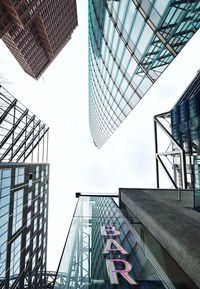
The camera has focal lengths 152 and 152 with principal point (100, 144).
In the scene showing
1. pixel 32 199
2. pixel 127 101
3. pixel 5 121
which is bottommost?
pixel 32 199

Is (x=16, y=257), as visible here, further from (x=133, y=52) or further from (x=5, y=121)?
(x=133, y=52)

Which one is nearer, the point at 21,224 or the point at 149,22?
the point at 149,22

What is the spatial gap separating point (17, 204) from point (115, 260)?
69.1 feet

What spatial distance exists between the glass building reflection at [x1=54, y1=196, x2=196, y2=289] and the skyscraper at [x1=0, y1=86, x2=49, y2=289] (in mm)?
13712

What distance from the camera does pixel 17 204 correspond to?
23.8 m

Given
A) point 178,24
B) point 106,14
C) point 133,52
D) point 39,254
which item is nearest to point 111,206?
point 133,52

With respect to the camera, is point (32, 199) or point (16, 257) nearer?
point (16, 257)

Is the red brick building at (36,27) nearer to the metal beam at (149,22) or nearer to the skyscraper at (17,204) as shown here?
the skyscraper at (17,204)

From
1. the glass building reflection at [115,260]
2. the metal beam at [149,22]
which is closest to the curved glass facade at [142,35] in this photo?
the metal beam at [149,22]

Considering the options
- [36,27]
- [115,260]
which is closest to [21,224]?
[115,260]

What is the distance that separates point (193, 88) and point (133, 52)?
109 feet

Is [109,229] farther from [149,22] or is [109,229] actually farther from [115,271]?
[149,22]

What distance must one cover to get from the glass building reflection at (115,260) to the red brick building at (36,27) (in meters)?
102

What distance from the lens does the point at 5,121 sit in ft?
69.9
